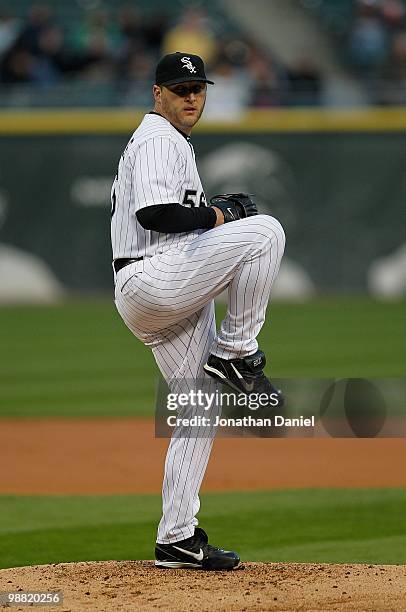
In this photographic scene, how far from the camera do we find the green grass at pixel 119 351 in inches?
392

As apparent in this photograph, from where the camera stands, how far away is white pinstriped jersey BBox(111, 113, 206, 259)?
4211mm

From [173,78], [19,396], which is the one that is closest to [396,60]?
[19,396]

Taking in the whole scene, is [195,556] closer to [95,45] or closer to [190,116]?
[190,116]

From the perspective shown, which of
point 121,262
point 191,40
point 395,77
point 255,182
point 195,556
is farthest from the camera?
point 191,40

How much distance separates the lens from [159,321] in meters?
4.36

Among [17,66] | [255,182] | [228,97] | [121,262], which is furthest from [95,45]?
[121,262]

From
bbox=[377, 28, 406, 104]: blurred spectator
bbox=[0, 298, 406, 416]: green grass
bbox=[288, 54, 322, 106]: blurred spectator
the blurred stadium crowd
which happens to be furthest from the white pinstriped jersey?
bbox=[377, 28, 406, 104]: blurred spectator

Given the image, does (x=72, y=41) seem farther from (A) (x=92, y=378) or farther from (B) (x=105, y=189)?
(A) (x=92, y=378)

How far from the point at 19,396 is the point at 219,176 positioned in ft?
22.1

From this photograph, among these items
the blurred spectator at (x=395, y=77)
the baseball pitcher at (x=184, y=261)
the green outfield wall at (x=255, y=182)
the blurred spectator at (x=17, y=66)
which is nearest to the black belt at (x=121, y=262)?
the baseball pitcher at (x=184, y=261)

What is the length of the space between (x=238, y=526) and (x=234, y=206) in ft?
6.88

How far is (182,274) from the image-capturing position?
4258mm

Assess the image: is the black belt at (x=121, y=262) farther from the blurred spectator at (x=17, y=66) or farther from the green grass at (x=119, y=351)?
the blurred spectator at (x=17, y=66)

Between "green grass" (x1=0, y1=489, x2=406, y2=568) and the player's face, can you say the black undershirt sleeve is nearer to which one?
the player's face
